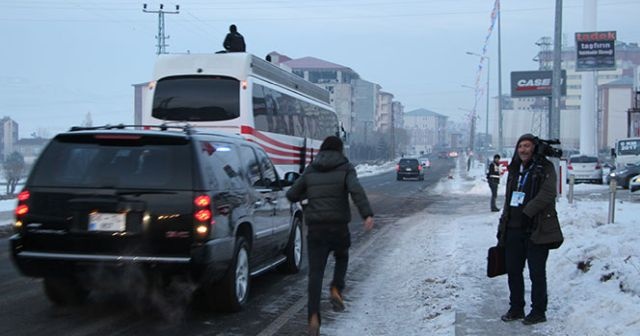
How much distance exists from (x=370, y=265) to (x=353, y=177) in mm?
4266

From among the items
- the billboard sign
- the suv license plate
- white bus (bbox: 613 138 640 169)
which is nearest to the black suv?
the suv license plate

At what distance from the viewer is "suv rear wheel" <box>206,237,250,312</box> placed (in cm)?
666

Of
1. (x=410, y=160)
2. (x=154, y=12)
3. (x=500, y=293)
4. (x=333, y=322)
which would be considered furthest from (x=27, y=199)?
(x=154, y=12)

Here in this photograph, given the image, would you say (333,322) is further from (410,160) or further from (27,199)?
(410,160)

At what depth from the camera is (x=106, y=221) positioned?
605 centimetres

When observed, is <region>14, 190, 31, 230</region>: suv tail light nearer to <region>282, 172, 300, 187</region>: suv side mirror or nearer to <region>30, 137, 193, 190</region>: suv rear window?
Answer: <region>30, 137, 193, 190</region>: suv rear window

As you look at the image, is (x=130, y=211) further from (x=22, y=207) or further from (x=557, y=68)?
(x=557, y=68)

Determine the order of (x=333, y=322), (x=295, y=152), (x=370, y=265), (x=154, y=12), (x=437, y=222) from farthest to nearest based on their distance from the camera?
1. (x=154, y=12)
2. (x=295, y=152)
3. (x=437, y=222)
4. (x=370, y=265)
5. (x=333, y=322)

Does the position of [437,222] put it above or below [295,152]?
below

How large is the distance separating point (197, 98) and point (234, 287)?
27.6 feet

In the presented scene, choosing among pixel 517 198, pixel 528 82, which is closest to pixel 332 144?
pixel 517 198

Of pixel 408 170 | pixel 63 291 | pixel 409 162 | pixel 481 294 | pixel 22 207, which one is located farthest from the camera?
pixel 409 162

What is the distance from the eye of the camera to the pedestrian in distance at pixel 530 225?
594 cm

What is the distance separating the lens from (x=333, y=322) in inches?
261
